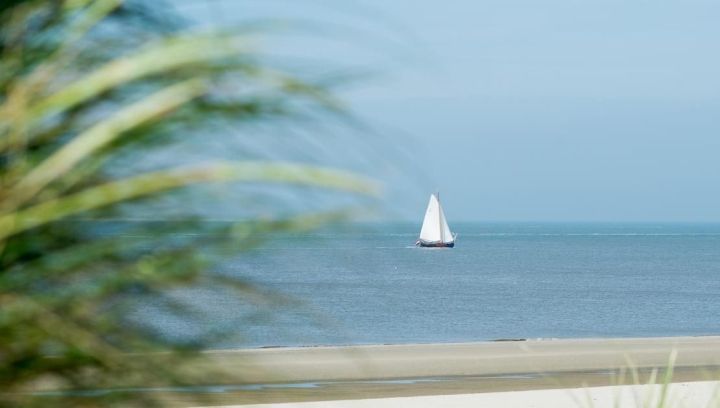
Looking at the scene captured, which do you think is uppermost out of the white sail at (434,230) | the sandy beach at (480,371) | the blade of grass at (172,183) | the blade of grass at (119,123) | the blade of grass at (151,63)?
the white sail at (434,230)

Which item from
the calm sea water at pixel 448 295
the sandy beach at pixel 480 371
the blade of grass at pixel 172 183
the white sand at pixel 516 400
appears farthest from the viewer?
the sandy beach at pixel 480 371

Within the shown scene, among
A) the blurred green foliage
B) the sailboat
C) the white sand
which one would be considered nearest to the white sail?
the sailboat

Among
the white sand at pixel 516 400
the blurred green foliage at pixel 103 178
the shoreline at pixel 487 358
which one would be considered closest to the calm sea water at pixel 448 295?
the blurred green foliage at pixel 103 178

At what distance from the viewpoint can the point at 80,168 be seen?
3.27 feet

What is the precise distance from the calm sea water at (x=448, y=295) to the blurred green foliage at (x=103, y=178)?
0.04 m

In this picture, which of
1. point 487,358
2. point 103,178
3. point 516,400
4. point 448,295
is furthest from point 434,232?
point 103,178

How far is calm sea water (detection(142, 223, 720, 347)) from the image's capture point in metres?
1.05

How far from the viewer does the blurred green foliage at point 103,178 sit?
38.4 inches

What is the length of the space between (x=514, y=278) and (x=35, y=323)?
236 feet

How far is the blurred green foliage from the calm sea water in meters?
0.04

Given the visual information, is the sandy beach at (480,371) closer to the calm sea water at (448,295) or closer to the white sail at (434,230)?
the calm sea water at (448,295)

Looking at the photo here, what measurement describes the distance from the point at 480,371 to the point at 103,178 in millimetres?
16229

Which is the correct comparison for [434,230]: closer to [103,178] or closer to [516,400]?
[516,400]

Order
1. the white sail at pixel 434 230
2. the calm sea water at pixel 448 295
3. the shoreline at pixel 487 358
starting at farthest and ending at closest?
the white sail at pixel 434 230, the shoreline at pixel 487 358, the calm sea water at pixel 448 295
